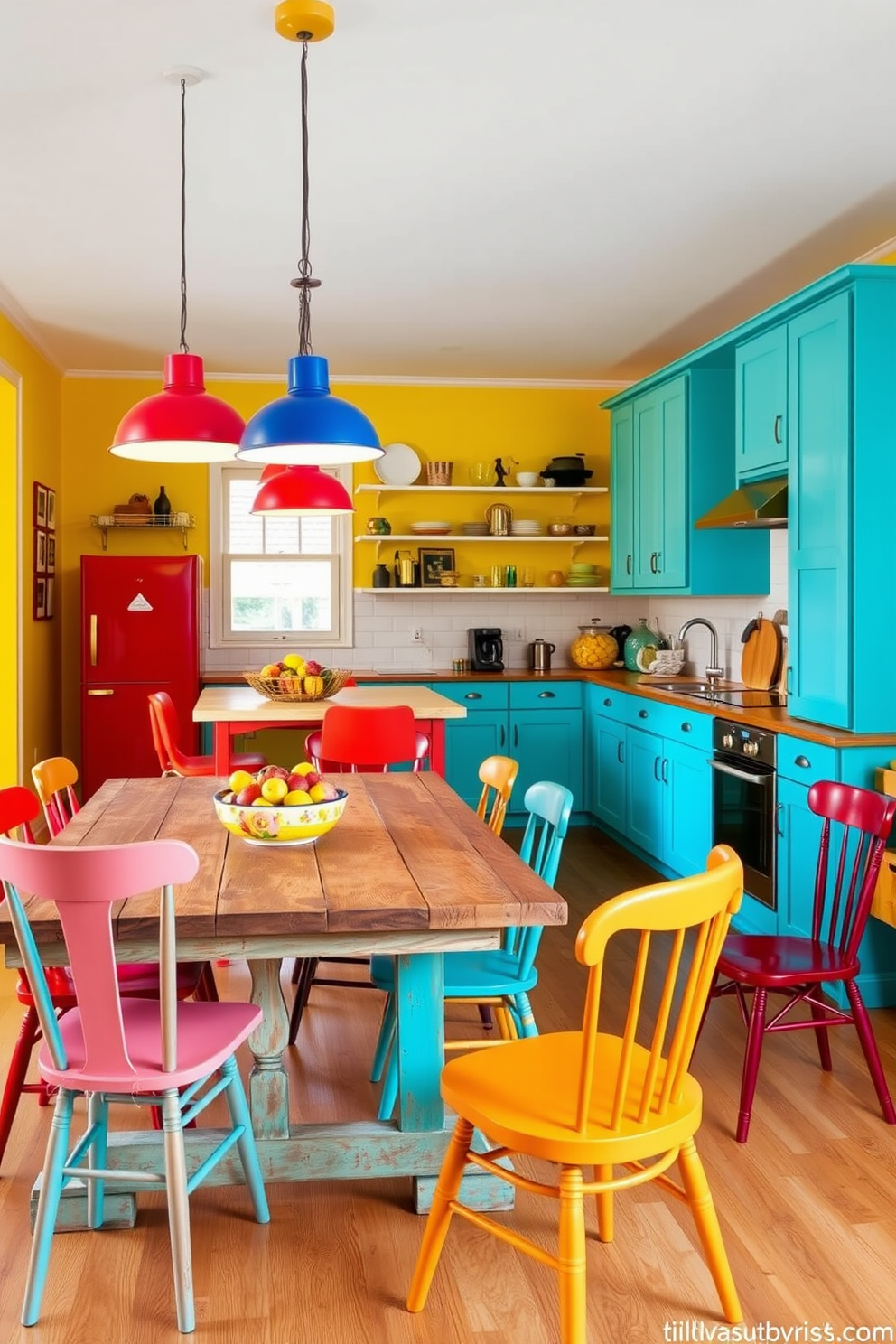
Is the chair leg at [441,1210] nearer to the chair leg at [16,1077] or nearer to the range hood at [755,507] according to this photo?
the chair leg at [16,1077]

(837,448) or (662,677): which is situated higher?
(837,448)

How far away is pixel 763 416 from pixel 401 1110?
3.38m

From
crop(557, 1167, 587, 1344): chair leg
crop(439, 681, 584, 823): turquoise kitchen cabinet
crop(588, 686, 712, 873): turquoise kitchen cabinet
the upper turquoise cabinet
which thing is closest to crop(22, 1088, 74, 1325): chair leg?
crop(557, 1167, 587, 1344): chair leg

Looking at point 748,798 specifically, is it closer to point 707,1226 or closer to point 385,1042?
point 385,1042

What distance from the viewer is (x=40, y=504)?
6621 mm

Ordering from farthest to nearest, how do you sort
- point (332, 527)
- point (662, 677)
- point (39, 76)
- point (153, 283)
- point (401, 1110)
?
1. point (332, 527)
2. point (662, 677)
3. point (153, 283)
4. point (39, 76)
5. point (401, 1110)

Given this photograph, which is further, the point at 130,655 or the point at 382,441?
the point at 382,441

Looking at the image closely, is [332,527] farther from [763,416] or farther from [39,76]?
[39,76]

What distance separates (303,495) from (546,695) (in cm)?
281

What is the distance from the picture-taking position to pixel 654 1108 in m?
2.09

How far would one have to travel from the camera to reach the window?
7.50 m

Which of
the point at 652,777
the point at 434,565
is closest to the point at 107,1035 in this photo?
the point at 652,777

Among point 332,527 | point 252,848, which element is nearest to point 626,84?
point 252,848

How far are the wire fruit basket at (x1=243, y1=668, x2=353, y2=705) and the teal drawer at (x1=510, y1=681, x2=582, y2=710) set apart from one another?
6.23 feet
